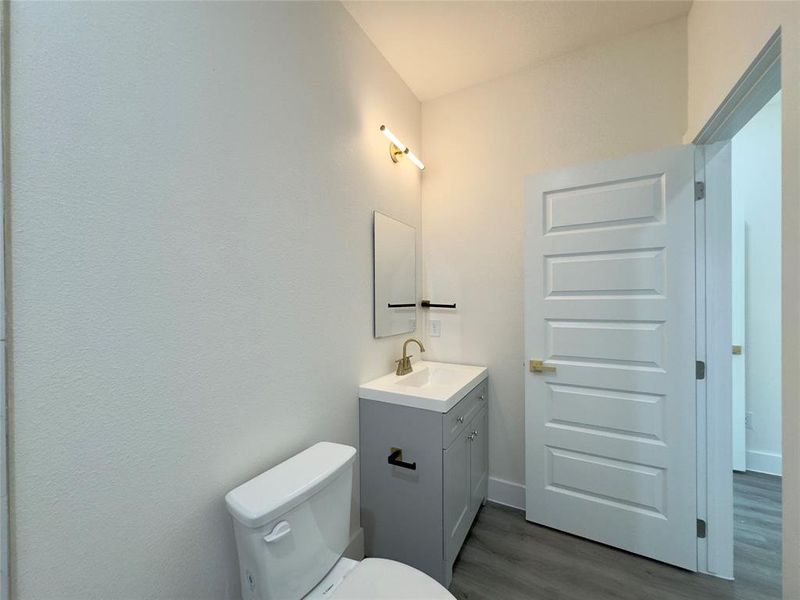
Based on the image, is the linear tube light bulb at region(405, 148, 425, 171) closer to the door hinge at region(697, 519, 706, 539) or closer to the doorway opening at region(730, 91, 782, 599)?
the doorway opening at region(730, 91, 782, 599)

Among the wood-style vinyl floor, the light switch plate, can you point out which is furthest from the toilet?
the light switch plate

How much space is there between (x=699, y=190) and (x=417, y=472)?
6.17 ft

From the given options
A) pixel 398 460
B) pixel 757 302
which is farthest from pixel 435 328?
pixel 757 302

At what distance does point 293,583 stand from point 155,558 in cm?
39

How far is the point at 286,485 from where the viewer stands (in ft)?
3.39

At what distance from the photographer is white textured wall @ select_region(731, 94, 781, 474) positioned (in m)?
2.35

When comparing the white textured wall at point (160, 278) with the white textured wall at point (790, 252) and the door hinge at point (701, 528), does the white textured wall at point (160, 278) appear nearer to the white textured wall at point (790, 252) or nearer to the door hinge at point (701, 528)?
the white textured wall at point (790, 252)

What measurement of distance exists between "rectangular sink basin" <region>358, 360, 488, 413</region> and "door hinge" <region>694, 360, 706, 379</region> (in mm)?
1022

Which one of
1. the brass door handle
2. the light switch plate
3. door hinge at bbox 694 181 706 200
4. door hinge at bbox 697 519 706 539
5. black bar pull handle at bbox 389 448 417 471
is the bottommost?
door hinge at bbox 697 519 706 539

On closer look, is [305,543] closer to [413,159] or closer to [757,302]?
[413,159]

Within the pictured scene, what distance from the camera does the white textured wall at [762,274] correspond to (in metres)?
2.35

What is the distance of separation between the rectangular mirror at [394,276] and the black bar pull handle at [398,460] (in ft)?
1.99

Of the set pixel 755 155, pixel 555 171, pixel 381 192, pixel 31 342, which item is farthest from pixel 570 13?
pixel 31 342

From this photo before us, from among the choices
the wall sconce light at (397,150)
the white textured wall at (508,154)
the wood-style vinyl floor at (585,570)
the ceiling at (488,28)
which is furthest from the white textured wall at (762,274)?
the wall sconce light at (397,150)
